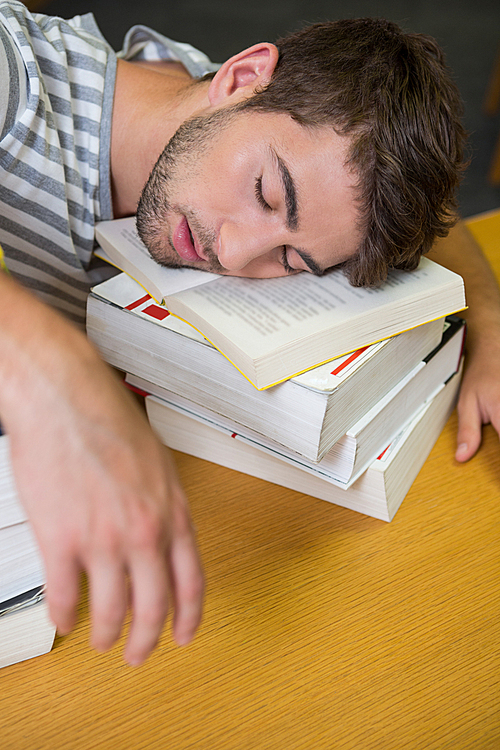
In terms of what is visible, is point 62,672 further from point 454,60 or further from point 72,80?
point 454,60

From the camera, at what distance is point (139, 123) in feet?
2.94

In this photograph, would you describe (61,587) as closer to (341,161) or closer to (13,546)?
(13,546)

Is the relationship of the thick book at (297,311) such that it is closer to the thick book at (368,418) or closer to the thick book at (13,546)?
the thick book at (368,418)

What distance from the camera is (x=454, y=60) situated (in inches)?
139

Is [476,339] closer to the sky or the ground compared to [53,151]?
closer to the ground

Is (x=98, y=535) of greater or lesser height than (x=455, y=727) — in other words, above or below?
above

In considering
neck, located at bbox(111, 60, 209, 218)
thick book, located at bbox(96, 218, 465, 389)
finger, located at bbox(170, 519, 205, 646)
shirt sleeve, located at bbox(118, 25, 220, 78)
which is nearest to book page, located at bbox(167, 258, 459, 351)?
thick book, located at bbox(96, 218, 465, 389)

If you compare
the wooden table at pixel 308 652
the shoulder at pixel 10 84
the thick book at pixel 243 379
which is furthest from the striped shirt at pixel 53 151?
the wooden table at pixel 308 652

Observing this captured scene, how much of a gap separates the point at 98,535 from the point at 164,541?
1.4 inches

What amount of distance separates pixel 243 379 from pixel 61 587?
266mm

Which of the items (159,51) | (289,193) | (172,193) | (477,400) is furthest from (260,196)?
(159,51)

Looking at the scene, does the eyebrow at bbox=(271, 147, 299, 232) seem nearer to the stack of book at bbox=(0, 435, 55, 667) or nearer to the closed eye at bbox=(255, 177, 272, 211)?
the closed eye at bbox=(255, 177, 272, 211)

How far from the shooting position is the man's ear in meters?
0.81

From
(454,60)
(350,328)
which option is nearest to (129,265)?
(350,328)
